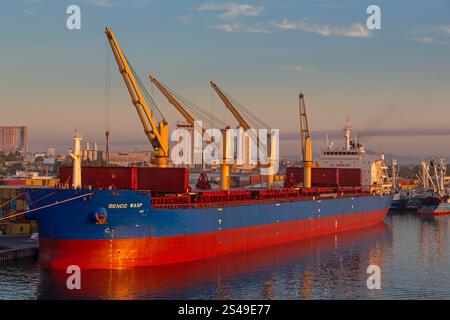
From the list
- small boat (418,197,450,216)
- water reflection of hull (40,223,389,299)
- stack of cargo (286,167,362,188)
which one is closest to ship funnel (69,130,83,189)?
water reflection of hull (40,223,389,299)

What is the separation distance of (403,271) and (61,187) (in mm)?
17205

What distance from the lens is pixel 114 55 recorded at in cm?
3400

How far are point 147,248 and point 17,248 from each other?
8327 mm

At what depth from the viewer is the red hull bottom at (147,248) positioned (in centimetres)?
2811

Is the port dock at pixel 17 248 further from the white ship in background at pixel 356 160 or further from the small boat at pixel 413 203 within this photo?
the small boat at pixel 413 203

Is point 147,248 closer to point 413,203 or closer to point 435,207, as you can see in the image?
point 435,207

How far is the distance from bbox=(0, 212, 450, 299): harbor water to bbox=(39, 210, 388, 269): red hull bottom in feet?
1.44

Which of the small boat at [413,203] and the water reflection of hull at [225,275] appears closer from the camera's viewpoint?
the water reflection of hull at [225,275]

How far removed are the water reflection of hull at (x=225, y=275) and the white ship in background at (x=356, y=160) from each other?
23.5m

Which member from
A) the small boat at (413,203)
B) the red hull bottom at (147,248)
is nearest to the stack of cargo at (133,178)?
the red hull bottom at (147,248)

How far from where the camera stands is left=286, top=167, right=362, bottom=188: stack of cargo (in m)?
54.2

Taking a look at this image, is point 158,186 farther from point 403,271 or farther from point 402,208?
point 402,208

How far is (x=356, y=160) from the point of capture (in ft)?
204
